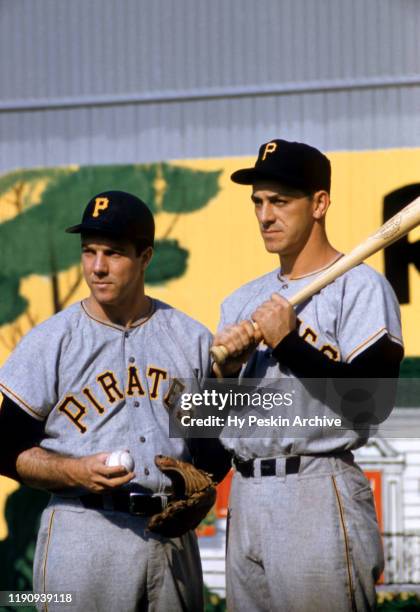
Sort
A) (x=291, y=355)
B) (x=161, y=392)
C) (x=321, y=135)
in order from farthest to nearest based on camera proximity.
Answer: (x=321, y=135)
(x=161, y=392)
(x=291, y=355)

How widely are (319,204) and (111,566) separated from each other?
109 centimetres

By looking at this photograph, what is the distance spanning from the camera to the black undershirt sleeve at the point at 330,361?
2803 millimetres

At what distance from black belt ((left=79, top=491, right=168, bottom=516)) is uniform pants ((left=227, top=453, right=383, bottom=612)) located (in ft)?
0.75

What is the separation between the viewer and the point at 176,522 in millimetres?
2896

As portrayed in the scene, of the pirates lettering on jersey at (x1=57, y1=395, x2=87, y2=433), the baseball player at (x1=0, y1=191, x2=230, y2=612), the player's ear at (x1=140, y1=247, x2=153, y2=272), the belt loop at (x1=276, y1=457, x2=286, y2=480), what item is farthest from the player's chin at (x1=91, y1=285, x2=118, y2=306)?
the belt loop at (x1=276, y1=457, x2=286, y2=480)

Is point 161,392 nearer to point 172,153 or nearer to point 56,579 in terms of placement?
point 56,579

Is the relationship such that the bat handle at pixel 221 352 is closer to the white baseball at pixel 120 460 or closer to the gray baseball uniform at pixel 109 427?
the gray baseball uniform at pixel 109 427

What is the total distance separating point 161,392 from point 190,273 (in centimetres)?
211

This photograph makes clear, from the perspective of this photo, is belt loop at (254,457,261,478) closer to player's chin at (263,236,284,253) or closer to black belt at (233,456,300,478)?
black belt at (233,456,300,478)

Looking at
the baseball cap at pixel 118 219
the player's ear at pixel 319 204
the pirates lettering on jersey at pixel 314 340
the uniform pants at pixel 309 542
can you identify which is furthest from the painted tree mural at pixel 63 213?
the uniform pants at pixel 309 542

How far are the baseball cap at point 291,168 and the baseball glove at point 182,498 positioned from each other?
0.78 metres

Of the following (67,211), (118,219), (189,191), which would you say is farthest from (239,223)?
(118,219)

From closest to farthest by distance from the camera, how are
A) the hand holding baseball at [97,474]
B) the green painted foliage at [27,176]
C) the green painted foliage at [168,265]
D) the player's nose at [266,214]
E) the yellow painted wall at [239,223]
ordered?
1. the hand holding baseball at [97,474]
2. the player's nose at [266,214]
3. the yellow painted wall at [239,223]
4. the green painted foliage at [168,265]
5. the green painted foliage at [27,176]

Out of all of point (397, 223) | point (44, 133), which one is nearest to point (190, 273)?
point (44, 133)
